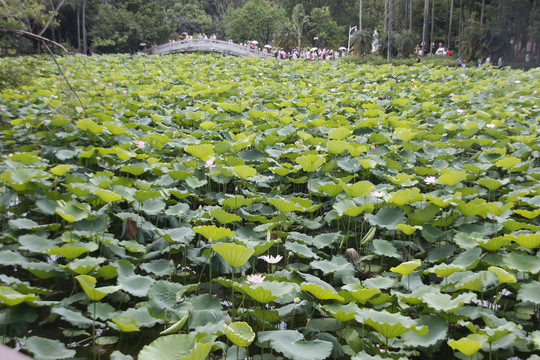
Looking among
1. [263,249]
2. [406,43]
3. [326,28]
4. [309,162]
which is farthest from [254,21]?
[263,249]

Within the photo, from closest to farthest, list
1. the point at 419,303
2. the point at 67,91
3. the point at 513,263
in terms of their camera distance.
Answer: the point at 419,303
the point at 513,263
the point at 67,91

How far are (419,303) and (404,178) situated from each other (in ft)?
4.02

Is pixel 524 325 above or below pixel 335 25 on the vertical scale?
below

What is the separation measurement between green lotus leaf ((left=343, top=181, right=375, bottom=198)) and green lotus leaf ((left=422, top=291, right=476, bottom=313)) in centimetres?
89

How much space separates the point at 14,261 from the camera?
76.4 inches

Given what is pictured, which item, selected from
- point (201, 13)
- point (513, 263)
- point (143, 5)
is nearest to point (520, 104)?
point (513, 263)

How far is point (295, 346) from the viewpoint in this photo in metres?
1.40

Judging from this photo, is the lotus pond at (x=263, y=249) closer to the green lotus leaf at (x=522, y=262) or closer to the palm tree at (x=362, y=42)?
the green lotus leaf at (x=522, y=262)

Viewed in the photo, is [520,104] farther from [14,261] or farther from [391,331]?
[14,261]

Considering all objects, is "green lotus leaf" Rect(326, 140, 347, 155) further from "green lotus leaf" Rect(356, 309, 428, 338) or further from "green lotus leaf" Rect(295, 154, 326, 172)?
"green lotus leaf" Rect(356, 309, 428, 338)

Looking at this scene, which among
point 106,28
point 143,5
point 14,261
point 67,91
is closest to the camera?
point 14,261

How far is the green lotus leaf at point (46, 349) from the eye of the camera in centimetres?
141

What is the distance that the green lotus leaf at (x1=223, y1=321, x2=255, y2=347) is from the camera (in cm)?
125

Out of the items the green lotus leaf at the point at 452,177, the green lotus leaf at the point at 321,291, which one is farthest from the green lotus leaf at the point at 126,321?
the green lotus leaf at the point at 452,177
